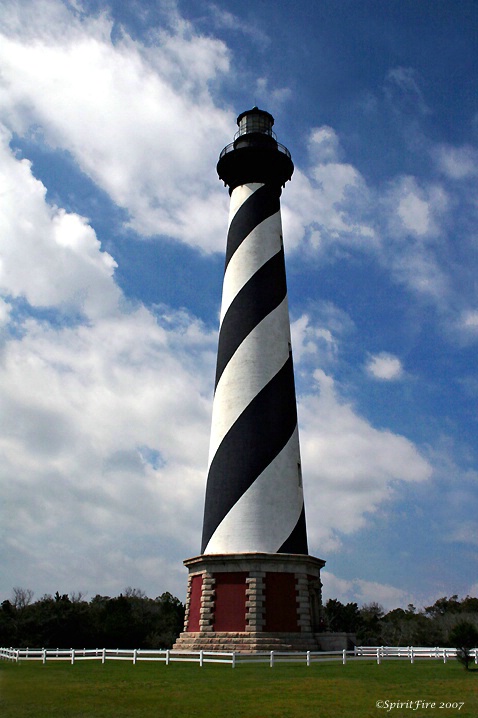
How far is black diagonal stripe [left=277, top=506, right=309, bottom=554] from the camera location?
24.2 meters

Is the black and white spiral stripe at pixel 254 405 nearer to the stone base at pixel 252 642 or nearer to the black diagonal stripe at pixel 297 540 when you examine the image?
the black diagonal stripe at pixel 297 540

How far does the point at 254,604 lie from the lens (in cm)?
2255

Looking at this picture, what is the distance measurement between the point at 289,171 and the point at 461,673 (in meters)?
23.5

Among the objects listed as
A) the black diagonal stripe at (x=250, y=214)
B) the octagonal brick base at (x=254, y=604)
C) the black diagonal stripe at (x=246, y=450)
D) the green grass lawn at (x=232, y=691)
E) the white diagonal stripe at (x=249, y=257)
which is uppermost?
the black diagonal stripe at (x=250, y=214)

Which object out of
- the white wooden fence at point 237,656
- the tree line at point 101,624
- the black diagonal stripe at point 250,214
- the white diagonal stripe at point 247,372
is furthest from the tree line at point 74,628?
the black diagonal stripe at point 250,214

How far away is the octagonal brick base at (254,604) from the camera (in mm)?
22547

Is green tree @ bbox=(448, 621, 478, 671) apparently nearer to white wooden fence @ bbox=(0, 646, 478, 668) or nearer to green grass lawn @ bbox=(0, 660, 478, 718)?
green grass lawn @ bbox=(0, 660, 478, 718)

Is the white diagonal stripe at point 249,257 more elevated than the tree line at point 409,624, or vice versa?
the white diagonal stripe at point 249,257

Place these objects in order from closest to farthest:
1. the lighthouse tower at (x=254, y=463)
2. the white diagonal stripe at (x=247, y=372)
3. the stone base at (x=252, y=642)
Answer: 1. the stone base at (x=252, y=642)
2. the lighthouse tower at (x=254, y=463)
3. the white diagonal stripe at (x=247, y=372)

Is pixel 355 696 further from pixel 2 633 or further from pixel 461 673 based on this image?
pixel 2 633

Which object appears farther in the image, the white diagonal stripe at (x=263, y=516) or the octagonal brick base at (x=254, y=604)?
the white diagonal stripe at (x=263, y=516)

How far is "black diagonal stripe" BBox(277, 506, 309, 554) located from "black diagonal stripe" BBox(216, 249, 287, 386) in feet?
23.2

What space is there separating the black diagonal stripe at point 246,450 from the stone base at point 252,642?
Result: 3.62 m

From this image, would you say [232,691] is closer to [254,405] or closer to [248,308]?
[254,405]
